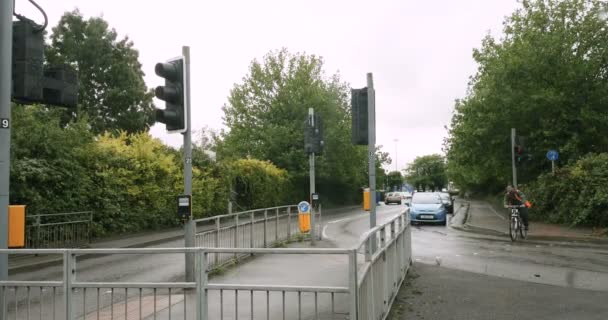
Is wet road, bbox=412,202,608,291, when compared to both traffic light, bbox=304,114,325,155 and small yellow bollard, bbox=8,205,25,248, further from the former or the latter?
small yellow bollard, bbox=8,205,25,248

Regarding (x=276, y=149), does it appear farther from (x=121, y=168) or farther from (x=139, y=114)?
(x=121, y=168)

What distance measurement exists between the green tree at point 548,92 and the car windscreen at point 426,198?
402 cm

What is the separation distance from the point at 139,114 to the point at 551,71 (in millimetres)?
35903

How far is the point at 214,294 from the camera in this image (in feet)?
15.5

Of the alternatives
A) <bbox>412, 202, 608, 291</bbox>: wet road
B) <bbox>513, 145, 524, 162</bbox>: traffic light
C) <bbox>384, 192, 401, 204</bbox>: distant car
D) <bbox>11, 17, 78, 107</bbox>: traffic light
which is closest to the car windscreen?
<bbox>513, 145, 524, 162</bbox>: traffic light

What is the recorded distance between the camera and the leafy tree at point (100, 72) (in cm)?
4881

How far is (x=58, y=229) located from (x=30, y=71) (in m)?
9.80

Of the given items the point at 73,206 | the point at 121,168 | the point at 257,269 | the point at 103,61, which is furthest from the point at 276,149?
the point at 257,269

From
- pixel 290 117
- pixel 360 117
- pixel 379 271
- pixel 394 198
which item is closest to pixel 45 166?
pixel 360 117

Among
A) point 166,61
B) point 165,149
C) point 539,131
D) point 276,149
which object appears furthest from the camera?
point 276,149

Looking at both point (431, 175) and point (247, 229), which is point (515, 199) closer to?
point (247, 229)

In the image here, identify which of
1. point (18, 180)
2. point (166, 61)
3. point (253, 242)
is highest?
point (166, 61)

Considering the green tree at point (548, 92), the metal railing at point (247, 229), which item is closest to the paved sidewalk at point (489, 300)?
the metal railing at point (247, 229)

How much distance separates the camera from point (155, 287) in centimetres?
489
